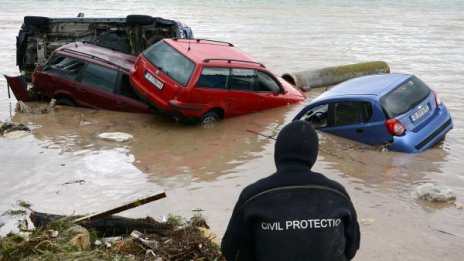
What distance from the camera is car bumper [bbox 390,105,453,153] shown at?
9312 mm

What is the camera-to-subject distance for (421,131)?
948cm

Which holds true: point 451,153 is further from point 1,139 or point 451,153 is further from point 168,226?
point 1,139

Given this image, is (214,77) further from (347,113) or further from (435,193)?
(435,193)

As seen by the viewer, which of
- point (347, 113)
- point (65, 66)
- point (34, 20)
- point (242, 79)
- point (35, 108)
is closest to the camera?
point (347, 113)

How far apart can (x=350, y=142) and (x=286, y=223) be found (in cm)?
751

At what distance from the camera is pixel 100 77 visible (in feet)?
39.5

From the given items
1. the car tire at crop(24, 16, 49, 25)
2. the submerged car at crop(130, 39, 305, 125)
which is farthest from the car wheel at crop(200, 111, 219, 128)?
the car tire at crop(24, 16, 49, 25)

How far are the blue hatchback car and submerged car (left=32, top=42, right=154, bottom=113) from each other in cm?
414

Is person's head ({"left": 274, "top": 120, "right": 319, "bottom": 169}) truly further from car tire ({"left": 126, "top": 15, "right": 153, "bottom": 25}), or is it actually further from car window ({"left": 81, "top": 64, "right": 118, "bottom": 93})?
car tire ({"left": 126, "top": 15, "right": 153, "bottom": 25})

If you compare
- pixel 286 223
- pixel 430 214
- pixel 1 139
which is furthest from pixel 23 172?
pixel 286 223

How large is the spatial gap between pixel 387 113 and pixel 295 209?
686cm

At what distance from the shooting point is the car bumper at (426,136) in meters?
9.31

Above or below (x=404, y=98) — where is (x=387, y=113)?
below

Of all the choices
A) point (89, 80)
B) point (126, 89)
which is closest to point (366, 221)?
point (126, 89)
